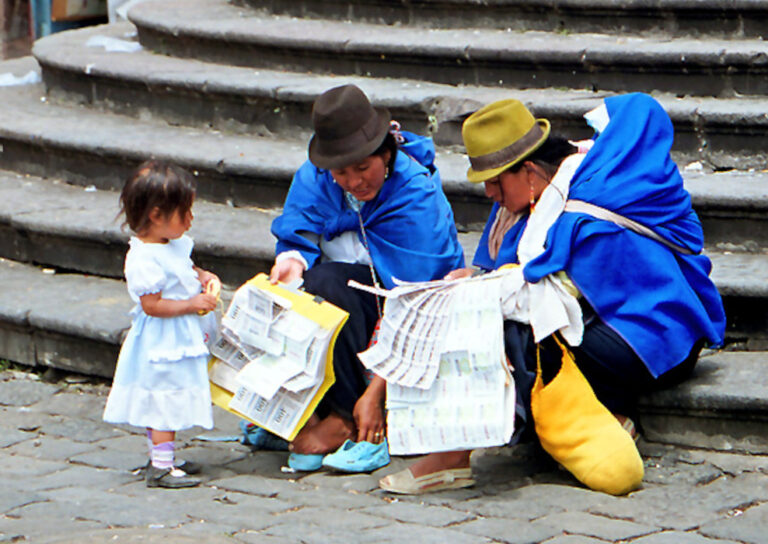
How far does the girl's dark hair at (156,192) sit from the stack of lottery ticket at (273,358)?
37 cm

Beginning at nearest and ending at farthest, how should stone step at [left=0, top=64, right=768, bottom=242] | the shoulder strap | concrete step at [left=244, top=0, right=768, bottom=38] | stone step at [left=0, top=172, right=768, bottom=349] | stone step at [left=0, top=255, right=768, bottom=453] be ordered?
the shoulder strap < stone step at [left=0, top=255, right=768, bottom=453] < stone step at [left=0, top=172, right=768, bottom=349] < stone step at [left=0, top=64, right=768, bottom=242] < concrete step at [left=244, top=0, right=768, bottom=38]

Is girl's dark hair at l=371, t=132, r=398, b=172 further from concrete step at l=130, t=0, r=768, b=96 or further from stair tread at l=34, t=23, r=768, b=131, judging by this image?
concrete step at l=130, t=0, r=768, b=96

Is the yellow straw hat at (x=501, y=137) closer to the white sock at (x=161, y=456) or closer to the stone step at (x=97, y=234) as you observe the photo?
the white sock at (x=161, y=456)

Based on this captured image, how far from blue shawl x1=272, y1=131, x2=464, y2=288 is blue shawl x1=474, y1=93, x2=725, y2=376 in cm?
55

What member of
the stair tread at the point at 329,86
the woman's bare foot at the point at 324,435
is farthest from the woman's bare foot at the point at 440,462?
the stair tread at the point at 329,86

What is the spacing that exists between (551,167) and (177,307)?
1.29 meters

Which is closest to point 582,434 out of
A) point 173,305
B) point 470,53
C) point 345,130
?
point 345,130

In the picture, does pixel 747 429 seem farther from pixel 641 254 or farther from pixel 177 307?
pixel 177 307

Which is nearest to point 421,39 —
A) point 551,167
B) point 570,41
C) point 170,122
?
point 570,41

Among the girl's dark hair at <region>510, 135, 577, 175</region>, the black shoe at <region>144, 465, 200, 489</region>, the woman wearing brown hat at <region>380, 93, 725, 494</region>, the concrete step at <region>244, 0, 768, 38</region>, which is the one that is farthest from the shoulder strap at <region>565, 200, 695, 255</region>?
the concrete step at <region>244, 0, 768, 38</region>

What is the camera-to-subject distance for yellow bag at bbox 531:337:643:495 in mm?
4016

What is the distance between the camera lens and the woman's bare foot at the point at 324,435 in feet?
14.7

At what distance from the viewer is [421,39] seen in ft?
22.2

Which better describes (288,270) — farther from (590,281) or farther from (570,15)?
(570,15)
